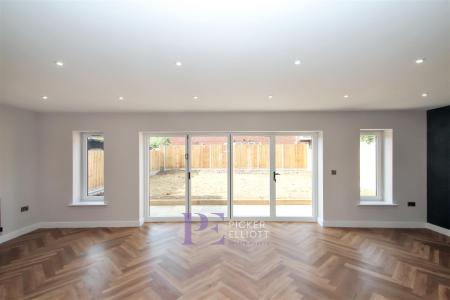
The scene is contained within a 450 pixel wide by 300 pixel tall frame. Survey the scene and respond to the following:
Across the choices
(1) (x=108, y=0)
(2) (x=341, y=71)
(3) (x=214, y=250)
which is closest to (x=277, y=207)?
(3) (x=214, y=250)

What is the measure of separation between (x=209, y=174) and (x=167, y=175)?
956mm

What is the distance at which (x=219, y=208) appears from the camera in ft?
15.4

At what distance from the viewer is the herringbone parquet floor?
2.34 metres

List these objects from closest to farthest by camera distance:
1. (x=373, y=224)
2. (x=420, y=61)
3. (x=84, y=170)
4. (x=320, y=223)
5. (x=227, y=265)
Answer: (x=420, y=61)
(x=227, y=265)
(x=373, y=224)
(x=320, y=223)
(x=84, y=170)

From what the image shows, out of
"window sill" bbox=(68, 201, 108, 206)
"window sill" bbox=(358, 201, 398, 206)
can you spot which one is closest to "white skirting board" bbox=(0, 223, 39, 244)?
"window sill" bbox=(68, 201, 108, 206)

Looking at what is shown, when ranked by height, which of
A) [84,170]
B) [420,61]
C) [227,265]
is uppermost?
[420,61]

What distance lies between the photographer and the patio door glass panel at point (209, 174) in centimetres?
468

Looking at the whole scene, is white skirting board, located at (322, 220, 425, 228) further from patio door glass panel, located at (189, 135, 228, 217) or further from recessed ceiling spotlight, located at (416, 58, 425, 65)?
recessed ceiling spotlight, located at (416, 58, 425, 65)

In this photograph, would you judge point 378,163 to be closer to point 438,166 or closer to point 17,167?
point 438,166

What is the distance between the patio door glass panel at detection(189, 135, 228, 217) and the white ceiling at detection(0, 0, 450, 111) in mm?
1717

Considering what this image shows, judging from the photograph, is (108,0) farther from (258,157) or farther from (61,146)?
(61,146)

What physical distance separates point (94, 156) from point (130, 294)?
3.27m

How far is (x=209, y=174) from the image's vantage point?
469 cm

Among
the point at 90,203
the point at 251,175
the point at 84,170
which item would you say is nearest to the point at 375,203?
the point at 251,175
